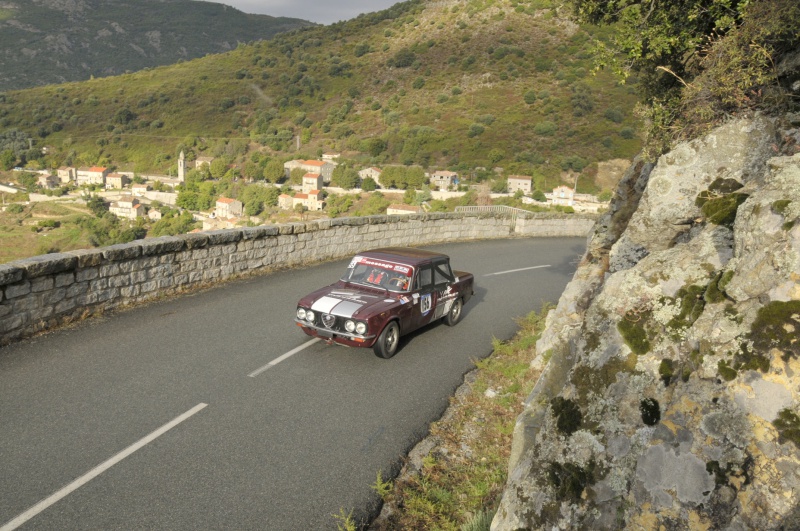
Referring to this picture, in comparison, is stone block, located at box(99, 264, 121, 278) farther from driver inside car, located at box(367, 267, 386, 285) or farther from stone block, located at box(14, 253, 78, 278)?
driver inside car, located at box(367, 267, 386, 285)

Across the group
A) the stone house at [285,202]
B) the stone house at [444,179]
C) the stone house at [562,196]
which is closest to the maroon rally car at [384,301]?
the stone house at [562,196]

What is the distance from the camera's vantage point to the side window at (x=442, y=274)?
A: 9531 mm

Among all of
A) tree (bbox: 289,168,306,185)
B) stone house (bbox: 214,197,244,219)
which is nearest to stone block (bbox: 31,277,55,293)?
stone house (bbox: 214,197,244,219)

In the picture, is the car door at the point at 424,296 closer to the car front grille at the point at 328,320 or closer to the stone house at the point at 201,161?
the car front grille at the point at 328,320

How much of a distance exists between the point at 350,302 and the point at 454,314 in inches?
115

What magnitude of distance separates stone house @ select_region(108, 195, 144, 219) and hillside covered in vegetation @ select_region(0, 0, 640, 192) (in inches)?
927

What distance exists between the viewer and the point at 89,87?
437 ft

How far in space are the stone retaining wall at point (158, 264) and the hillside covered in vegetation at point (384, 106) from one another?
60.9 m

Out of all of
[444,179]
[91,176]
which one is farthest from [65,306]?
[91,176]

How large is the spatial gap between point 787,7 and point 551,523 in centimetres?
601

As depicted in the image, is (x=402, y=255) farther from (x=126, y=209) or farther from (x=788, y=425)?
(x=126, y=209)

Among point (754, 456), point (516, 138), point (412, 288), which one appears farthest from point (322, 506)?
point (516, 138)

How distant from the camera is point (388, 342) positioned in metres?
8.08

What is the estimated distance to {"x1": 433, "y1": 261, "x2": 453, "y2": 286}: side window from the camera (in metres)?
9.53
